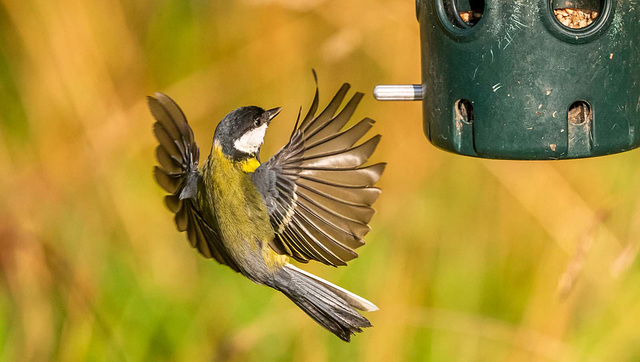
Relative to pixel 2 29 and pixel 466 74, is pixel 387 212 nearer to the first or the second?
pixel 466 74

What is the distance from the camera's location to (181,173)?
3.57 metres

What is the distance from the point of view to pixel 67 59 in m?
4.60

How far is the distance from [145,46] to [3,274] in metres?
1.35

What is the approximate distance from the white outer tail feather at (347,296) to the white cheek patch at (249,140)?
20.9 inches

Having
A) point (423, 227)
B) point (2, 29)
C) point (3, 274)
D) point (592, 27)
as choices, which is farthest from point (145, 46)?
point (592, 27)

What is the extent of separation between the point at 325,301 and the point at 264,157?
1173 mm

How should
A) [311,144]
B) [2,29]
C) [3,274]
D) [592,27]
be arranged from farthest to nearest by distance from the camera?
1. [2,29]
2. [3,274]
3. [311,144]
4. [592,27]

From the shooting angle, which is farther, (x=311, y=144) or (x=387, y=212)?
(x=387, y=212)

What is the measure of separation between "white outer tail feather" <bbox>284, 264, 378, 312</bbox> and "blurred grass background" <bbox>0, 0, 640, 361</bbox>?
66 cm

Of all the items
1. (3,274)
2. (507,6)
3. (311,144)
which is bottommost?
(3,274)

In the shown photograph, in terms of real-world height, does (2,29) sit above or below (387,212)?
above

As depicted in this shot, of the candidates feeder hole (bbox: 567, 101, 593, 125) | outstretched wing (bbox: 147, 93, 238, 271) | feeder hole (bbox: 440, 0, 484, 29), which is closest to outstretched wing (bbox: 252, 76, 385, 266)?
outstretched wing (bbox: 147, 93, 238, 271)

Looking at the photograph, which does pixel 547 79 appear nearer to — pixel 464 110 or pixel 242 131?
pixel 464 110

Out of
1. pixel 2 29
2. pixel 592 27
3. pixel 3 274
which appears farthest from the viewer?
pixel 2 29
